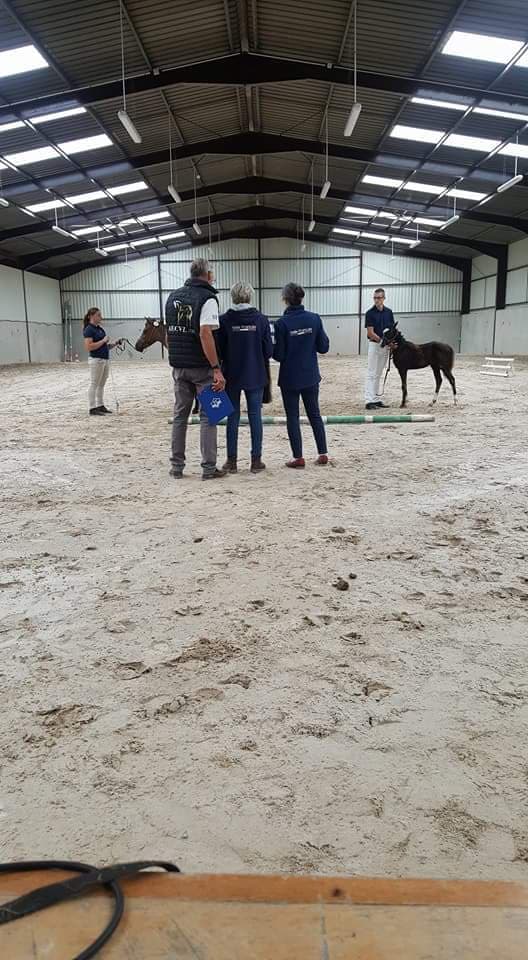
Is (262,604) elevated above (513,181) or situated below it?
below

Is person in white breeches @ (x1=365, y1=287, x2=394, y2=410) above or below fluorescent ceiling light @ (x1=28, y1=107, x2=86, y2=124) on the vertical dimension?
below

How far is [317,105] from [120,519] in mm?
15767

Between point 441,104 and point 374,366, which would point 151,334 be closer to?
point 374,366

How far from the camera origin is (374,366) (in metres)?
9.70

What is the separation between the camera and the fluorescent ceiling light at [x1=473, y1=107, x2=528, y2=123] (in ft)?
46.7

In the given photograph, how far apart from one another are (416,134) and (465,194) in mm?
6255

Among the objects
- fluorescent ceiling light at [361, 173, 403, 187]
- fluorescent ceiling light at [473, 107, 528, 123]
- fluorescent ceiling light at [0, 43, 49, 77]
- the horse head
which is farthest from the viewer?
fluorescent ceiling light at [361, 173, 403, 187]

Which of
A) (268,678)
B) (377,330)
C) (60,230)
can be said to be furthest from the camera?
Answer: (60,230)

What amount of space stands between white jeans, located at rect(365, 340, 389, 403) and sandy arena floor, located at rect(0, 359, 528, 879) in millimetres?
4825

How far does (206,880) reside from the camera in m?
1.17

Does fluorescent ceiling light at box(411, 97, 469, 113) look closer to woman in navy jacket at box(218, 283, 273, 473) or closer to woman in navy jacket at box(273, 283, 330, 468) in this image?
woman in navy jacket at box(273, 283, 330, 468)

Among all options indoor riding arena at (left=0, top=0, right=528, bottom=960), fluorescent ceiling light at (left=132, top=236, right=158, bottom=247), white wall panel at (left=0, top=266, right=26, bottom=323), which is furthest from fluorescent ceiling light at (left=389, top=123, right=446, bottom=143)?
white wall panel at (left=0, top=266, right=26, bottom=323)

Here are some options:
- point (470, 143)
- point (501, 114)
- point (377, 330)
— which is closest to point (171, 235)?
point (470, 143)

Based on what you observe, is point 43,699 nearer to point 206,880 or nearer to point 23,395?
point 206,880
